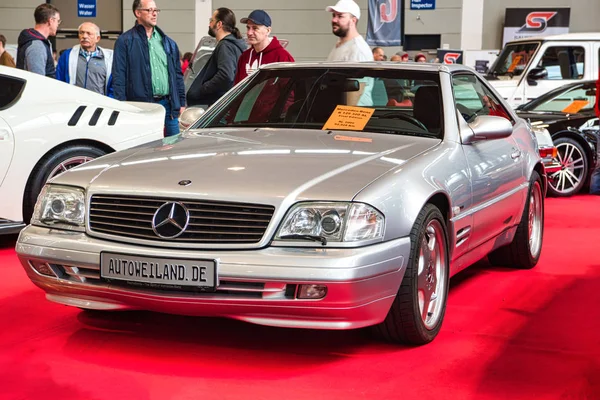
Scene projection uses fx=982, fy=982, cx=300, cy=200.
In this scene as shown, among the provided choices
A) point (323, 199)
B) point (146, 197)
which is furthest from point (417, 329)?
point (146, 197)

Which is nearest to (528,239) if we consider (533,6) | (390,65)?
(390,65)

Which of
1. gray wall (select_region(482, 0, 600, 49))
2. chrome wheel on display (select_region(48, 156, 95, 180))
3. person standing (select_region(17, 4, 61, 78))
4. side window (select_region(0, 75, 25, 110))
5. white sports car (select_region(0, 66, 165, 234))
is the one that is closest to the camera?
white sports car (select_region(0, 66, 165, 234))

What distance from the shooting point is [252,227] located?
12.1ft

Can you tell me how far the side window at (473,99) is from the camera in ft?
17.2

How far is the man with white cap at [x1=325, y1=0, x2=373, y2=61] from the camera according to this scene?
7.00 metres

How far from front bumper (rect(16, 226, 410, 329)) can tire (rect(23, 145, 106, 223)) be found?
2405 mm

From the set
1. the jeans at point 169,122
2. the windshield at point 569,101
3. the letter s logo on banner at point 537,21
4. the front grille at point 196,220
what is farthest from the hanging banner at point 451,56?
the front grille at point 196,220

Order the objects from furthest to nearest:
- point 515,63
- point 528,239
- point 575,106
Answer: point 515,63 < point 575,106 < point 528,239

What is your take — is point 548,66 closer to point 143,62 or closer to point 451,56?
point 451,56

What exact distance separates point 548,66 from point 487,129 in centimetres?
983

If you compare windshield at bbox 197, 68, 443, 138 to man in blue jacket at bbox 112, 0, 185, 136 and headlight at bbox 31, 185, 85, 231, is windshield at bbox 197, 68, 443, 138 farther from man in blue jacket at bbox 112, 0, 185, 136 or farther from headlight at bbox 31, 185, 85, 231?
man in blue jacket at bbox 112, 0, 185, 136

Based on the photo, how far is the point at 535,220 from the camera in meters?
6.30

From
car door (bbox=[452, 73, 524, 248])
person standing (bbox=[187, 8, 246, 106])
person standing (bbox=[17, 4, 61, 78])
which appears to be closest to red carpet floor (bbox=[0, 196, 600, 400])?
car door (bbox=[452, 73, 524, 248])

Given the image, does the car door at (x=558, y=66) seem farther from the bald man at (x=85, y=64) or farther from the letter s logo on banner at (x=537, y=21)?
the letter s logo on banner at (x=537, y=21)
